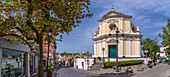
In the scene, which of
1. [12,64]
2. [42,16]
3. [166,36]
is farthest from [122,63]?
[42,16]

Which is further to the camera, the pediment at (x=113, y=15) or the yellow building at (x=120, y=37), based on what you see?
the pediment at (x=113, y=15)

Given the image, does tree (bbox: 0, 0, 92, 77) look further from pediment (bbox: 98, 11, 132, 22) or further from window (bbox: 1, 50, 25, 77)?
pediment (bbox: 98, 11, 132, 22)

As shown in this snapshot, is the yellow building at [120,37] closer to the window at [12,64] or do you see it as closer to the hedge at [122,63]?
the hedge at [122,63]

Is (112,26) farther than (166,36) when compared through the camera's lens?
Yes

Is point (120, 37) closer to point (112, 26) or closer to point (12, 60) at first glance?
point (112, 26)

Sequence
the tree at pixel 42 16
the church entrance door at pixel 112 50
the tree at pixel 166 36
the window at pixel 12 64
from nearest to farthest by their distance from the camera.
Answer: the tree at pixel 42 16, the window at pixel 12 64, the tree at pixel 166 36, the church entrance door at pixel 112 50

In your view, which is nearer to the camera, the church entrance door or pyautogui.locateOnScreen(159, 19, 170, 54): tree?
pyautogui.locateOnScreen(159, 19, 170, 54): tree

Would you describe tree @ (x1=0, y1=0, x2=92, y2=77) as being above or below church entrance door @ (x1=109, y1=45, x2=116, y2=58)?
above

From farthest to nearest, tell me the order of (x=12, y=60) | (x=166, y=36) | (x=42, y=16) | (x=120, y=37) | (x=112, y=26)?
(x=112, y=26) → (x=120, y=37) → (x=166, y=36) → (x=12, y=60) → (x=42, y=16)

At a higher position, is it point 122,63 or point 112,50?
point 112,50

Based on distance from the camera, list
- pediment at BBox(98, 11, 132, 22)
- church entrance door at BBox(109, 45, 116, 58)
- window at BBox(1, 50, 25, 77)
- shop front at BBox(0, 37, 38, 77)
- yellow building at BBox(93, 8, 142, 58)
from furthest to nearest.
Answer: church entrance door at BBox(109, 45, 116, 58) < pediment at BBox(98, 11, 132, 22) < yellow building at BBox(93, 8, 142, 58) < window at BBox(1, 50, 25, 77) < shop front at BBox(0, 37, 38, 77)

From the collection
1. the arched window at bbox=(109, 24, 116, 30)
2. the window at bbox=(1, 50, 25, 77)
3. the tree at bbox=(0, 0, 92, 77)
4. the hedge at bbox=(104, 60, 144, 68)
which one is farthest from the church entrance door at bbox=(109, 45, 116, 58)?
the tree at bbox=(0, 0, 92, 77)

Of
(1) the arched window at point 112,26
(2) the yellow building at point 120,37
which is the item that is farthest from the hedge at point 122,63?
(1) the arched window at point 112,26

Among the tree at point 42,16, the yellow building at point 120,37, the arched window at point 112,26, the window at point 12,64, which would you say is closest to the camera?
the tree at point 42,16
